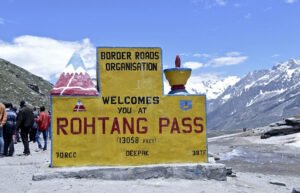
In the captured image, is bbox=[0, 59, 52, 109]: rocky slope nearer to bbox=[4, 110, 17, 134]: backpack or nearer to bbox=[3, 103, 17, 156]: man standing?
bbox=[3, 103, 17, 156]: man standing

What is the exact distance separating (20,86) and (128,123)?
5477 cm

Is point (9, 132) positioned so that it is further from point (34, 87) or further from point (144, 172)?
point (34, 87)

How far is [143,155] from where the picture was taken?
13234mm

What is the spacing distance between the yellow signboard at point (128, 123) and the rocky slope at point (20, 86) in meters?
41.2

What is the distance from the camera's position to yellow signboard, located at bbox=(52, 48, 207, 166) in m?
13.1

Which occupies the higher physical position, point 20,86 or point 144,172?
point 20,86

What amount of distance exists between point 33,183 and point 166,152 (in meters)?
3.57

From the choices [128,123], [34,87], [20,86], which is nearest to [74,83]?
[128,123]

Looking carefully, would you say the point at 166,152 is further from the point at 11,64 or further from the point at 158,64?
the point at 11,64

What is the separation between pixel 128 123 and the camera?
43.5 feet

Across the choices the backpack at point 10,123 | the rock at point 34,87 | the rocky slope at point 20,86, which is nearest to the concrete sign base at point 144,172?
the backpack at point 10,123

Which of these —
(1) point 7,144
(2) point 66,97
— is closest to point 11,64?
(1) point 7,144

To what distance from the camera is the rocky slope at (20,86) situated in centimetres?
5912

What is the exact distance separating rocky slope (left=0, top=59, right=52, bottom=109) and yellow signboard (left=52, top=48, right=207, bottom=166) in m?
41.2
